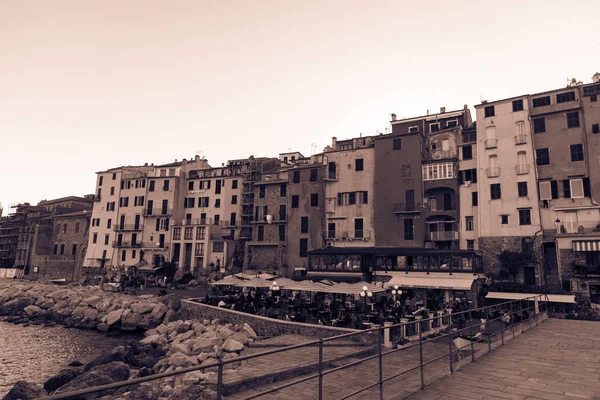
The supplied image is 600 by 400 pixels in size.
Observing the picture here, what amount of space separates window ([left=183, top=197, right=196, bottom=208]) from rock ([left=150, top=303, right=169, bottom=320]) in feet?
93.5

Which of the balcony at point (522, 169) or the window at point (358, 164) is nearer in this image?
the balcony at point (522, 169)

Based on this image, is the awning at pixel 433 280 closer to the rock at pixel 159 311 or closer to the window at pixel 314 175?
the window at pixel 314 175

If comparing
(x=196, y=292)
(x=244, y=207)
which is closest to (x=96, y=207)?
(x=244, y=207)

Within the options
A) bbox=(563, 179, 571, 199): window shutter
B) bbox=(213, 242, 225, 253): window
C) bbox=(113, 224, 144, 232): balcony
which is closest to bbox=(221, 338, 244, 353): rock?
bbox=(563, 179, 571, 199): window shutter

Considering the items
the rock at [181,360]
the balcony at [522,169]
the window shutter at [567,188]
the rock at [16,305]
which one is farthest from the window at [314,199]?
the rock at [16,305]

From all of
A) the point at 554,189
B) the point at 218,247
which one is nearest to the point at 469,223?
the point at 554,189

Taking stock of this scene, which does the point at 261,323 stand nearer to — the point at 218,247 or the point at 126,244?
the point at 218,247

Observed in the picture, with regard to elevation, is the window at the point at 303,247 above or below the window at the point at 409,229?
below

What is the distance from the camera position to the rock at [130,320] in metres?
34.1

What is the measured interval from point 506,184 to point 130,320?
40584 millimetres

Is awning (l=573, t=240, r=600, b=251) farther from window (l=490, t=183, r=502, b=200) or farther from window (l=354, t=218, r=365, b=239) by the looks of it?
window (l=354, t=218, r=365, b=239)

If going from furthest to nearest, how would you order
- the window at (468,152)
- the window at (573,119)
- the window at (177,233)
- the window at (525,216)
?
the window at (177,233) < the window at (468,152) < the window at (525,216) < the window at (573,119)

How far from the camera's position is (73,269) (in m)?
69.1

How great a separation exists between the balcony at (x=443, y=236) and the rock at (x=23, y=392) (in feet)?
121
